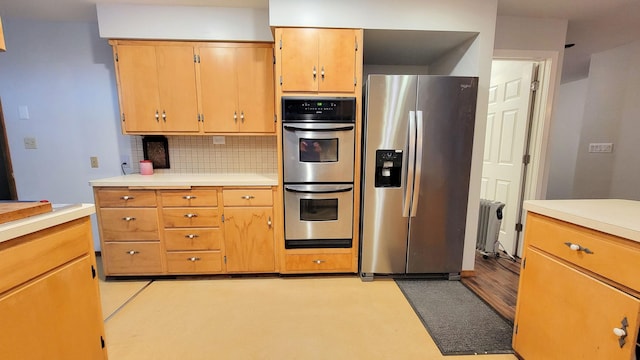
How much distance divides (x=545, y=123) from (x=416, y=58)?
143cm

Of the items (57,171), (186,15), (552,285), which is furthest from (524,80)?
(57,171)

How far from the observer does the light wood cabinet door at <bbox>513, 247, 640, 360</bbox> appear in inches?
37.5

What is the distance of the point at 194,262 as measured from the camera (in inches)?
89.9

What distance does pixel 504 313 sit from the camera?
6.12 ft

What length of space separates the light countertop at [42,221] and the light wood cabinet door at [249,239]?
1.15 metres

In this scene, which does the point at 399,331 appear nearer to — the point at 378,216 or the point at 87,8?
the point at 378,216

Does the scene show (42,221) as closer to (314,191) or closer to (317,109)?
(314,191)

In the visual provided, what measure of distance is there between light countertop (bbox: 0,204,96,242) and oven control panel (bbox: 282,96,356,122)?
140 centimetres

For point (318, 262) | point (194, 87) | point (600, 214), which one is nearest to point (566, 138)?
point (600, 214)

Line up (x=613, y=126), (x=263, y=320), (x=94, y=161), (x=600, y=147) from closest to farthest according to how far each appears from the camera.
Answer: (x=263, y=320) < (x=94, y=161) < (x=613, y=126) < (x=600, y=147)

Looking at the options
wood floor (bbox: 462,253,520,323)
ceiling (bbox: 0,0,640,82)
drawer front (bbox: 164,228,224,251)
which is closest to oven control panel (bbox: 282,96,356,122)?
ceiling (bbox: 0,0,640,82)

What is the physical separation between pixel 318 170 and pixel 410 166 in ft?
2.52

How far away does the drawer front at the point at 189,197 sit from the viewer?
7.21 ft

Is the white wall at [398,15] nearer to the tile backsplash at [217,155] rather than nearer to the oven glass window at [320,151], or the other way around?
the oven glass window at [320,151]
